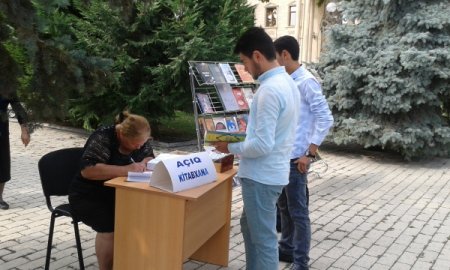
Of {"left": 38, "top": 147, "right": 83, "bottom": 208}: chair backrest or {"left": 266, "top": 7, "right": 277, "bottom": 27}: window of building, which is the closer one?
{"left": 38, "top": 147, "right": 83, "bottom": 208}: chair backrest

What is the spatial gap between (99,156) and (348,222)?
3.15 m

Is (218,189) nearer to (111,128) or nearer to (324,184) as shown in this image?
(111,128)

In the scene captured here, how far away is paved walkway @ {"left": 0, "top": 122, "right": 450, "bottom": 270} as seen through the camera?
394 cm

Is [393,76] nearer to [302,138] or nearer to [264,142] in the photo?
[302,138]

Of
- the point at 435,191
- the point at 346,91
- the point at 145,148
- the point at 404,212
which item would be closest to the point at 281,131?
the point at 145,148

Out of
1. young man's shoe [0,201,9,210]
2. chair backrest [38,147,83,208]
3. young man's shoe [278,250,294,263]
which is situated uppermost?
chair backrest [38,147,83,208]

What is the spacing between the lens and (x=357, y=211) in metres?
5.50

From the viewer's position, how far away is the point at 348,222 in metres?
5.07

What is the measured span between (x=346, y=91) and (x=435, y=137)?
1841 mm

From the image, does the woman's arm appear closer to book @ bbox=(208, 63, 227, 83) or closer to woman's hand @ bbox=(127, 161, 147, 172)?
woman's hand @ bbox=(127, 161, 147, 172)

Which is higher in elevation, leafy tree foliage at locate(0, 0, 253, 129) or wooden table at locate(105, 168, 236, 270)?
leafy tree foliage at locate(0, 0, 253, 129)

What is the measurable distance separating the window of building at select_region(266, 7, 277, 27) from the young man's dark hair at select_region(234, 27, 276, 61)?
3215cm

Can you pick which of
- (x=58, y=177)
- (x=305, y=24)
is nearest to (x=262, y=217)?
(x=58, y=177)

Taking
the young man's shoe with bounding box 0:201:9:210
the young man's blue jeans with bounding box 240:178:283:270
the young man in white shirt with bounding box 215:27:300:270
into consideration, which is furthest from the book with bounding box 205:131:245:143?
the young man's shoe with bounding box 0:201:9:210
